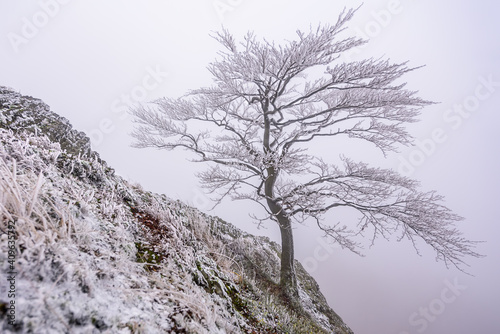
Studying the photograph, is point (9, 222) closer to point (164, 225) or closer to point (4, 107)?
point (164, 225)

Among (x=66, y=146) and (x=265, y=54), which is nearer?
(x=66, y=146)

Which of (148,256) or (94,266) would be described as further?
(148,256)

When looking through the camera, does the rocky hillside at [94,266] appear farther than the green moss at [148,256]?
No

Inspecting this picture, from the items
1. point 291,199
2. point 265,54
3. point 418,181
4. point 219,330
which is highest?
point 265,54

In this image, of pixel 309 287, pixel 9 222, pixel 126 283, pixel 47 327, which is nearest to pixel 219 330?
pixel 126 283

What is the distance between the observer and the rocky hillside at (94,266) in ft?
2.87

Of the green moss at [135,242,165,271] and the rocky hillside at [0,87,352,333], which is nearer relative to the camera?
the rocky hillside at [0,87,352,333]

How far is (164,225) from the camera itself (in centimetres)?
261

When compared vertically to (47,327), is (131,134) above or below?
above

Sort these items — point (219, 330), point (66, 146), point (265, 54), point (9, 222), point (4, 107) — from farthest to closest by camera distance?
1. point (265, 54)
2. point (66, 146)
3. point (4, 107)
4. point (219, 330)
5. point (9, 222)

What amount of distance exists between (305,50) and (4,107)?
5740mm

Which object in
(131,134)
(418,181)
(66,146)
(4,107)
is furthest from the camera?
(131,134)

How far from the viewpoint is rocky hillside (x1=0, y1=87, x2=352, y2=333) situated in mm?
875

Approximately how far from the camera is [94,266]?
3.86 feet
